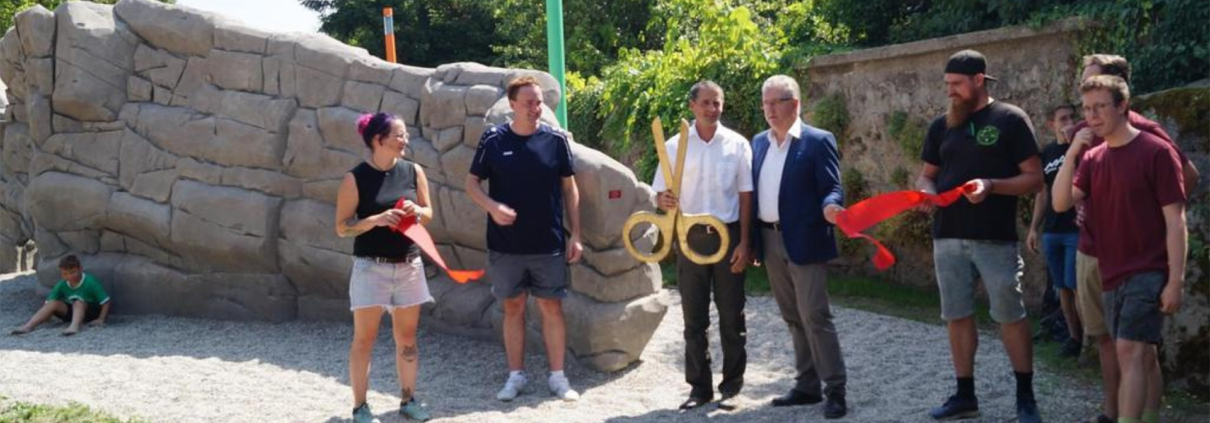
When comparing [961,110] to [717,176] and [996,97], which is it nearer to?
[717,176]

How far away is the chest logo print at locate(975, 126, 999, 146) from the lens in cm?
521

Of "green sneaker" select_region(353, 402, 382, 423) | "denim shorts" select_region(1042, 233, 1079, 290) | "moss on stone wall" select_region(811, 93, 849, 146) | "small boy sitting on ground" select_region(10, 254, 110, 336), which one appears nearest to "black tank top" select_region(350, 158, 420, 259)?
"green sneaker" select_region(353, 402, 382, 423)

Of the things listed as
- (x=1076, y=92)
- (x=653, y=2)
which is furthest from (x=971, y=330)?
(x=653, y=2)

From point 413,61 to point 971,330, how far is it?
1718 centimetres

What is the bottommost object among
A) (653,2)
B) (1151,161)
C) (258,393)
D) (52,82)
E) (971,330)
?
(258,393)

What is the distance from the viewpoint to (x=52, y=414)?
5969 mm

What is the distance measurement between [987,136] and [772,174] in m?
0.97

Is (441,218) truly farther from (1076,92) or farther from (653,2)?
(653,2)

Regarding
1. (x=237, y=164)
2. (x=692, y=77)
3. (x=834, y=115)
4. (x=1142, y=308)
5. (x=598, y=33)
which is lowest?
(x=1142, y=308)

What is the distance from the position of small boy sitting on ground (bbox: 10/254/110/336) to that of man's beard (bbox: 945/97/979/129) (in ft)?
19.6

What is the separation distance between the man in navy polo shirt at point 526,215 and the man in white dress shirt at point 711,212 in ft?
1.99

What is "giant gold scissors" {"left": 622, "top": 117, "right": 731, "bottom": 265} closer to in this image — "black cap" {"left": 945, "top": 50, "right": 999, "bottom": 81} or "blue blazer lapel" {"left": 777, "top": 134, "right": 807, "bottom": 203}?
"blue blazer lapel" {"left": 777, "top": 134, "right": 807, "bottom": 203}

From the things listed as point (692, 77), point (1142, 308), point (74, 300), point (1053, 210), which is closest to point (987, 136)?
point (1142, 308)

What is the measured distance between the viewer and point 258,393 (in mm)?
6570
